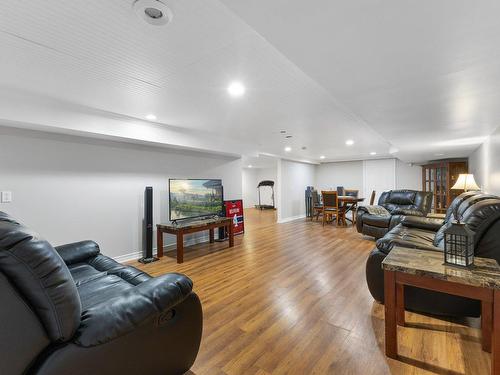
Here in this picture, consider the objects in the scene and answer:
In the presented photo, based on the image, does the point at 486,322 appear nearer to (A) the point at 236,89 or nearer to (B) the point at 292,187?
(A) the point at 236,89

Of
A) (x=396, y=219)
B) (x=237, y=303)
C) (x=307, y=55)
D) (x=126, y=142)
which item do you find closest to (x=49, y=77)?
(x=126, y=142)

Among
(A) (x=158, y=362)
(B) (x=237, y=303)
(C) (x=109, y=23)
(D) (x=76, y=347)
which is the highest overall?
(C) (x=109, y=23)

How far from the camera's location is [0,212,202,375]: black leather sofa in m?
0.92

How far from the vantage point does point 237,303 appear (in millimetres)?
2471

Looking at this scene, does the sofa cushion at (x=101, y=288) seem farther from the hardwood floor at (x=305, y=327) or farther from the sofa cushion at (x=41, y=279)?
the hardwood floor at (x=305, y=327)

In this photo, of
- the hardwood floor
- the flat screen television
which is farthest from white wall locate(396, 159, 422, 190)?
the flat screen television

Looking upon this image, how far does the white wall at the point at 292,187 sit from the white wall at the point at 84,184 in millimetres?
3803

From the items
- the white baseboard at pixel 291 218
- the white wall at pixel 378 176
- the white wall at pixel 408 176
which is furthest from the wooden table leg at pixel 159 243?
the white wall at pixel 408 176

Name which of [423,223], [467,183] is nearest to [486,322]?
[423,223]

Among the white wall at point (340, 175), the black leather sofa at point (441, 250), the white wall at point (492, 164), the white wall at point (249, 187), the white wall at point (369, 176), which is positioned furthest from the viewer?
the white wall at point (249, 187)

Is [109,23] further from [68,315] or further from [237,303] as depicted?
[237,303]

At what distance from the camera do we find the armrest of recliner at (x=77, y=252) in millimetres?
2248

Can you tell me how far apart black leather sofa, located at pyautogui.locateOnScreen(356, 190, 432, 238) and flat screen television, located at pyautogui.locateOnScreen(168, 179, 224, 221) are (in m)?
2.99

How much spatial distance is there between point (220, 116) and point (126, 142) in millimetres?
1644
